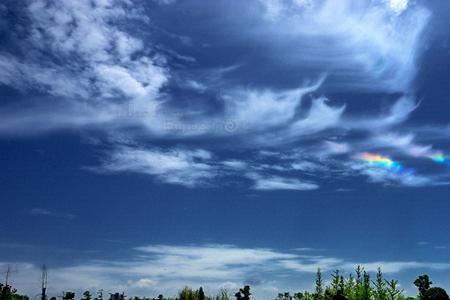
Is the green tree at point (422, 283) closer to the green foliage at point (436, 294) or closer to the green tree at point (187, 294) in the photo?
the green foliage at point (436, 294)

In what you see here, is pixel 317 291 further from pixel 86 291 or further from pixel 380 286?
pixel 86 291

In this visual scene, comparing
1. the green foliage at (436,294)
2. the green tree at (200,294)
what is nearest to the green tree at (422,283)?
the green foliage at (436,294)

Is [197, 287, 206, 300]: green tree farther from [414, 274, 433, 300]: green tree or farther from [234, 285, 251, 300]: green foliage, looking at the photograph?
[414, 274, 433, 300]: green tree

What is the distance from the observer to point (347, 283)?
53.6 meters

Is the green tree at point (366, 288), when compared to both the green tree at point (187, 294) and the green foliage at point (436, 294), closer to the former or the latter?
the green foliage at point (436, 294)

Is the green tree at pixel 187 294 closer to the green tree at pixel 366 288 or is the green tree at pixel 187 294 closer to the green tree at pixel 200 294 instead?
the green tree at pixel 200 294

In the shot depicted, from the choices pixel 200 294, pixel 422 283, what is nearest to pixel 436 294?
pixel 422 283

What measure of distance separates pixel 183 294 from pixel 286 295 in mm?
41025

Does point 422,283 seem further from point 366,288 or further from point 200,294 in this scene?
point 200,294

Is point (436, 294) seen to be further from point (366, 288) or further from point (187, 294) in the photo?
point (187, 294)

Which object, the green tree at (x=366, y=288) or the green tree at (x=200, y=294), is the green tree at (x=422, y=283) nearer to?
the green tree at (x=366, y=288)

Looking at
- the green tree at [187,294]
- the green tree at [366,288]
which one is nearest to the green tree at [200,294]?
the green tree at [187,294]

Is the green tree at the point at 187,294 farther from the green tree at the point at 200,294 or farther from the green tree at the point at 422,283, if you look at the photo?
the green tree at the point at 422,283

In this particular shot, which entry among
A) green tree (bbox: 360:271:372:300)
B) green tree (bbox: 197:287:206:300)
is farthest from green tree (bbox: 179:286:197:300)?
green tree (bbox: 360:271:372:300)
